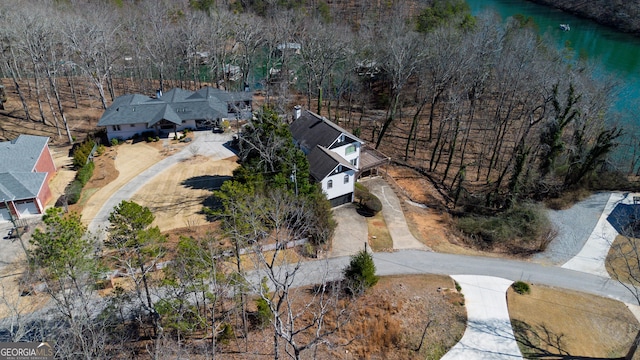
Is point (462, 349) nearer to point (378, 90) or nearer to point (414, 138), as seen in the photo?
point (414, 138)

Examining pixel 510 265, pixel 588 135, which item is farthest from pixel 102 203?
pixel 588 135

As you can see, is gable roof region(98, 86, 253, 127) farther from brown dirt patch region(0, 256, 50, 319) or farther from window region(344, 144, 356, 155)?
brown dirt patch region(0, 256, 50, 319)

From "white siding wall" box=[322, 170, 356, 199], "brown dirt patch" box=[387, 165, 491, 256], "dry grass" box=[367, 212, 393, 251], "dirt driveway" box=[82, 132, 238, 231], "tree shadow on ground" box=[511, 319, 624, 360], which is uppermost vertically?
"white siding wall" box=[322, 170, 356, 199]

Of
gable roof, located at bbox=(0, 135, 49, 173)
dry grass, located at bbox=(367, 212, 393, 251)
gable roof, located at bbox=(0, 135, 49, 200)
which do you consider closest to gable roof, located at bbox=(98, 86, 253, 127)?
gable roof, located at bbox=(0, 135, 49, 173)

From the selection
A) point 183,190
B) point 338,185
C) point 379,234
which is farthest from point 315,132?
point 183,190

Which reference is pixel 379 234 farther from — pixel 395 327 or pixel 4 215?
pixel 4 215
